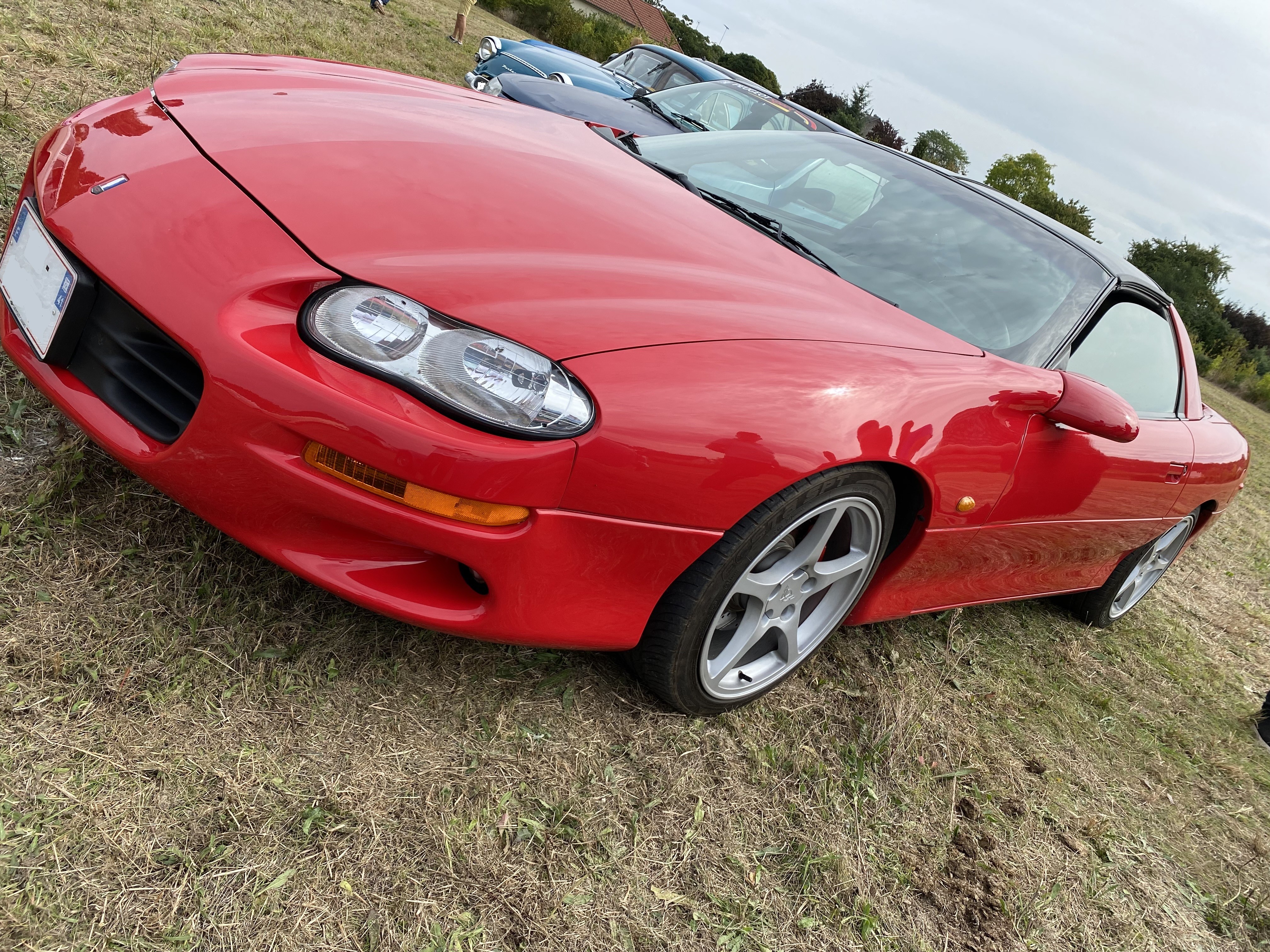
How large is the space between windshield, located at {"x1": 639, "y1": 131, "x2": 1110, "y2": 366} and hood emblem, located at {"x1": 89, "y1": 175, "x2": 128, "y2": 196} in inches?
55.2

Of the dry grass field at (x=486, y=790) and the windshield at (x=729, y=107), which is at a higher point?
the windshield at (x=729, y=107)

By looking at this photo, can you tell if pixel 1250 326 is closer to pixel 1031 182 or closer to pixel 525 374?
pixel 1031 182

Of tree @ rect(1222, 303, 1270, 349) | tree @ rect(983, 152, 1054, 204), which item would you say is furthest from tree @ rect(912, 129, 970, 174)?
tree @ rect(1222, 303, 1270, 349)

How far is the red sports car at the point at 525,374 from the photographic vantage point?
4.63 feet

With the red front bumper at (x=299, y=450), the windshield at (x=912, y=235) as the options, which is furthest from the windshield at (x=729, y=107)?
the red front bumper at (x=299, y=450)

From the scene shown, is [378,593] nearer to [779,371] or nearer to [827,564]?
[779,371]

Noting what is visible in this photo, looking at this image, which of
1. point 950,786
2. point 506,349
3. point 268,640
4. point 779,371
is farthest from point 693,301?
point 950,786

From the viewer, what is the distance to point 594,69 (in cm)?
806

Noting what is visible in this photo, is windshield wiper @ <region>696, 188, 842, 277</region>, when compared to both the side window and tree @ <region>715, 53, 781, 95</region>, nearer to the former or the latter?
the side window

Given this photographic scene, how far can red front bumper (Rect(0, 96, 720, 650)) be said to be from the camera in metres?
1.37

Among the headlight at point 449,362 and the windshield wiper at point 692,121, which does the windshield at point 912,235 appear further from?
the windshield wiper at point 692,121

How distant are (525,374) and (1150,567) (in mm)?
3176

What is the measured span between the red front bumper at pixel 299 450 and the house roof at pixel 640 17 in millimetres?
45941

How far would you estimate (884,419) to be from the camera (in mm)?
1767
